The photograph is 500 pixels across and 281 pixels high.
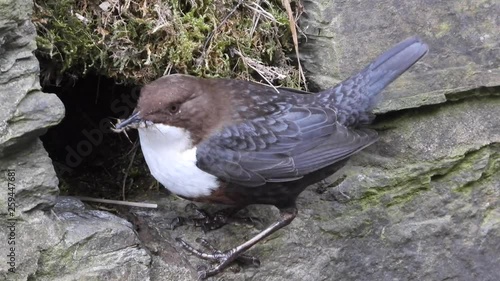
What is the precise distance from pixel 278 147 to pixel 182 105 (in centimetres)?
47

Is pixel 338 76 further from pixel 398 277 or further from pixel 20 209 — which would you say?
pixel 20 209

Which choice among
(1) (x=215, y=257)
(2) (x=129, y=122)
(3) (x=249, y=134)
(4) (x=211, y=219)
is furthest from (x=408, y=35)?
(2) (x=129, y=122)

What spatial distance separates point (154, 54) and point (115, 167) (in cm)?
73

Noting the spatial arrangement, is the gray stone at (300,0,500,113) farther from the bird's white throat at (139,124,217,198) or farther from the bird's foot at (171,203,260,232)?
the bird's white throat at (139,124,217,198)

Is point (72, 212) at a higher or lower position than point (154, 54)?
lower

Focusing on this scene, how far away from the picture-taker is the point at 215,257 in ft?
10.9

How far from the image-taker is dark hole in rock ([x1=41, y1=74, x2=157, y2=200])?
378cm

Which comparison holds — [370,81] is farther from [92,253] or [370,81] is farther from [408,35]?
[92,253]

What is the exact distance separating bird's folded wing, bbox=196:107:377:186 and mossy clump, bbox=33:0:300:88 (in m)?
0.48

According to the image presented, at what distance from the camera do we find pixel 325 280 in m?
3.55

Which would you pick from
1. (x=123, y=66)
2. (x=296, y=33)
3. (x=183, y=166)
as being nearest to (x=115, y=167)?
(x=123, y=66)

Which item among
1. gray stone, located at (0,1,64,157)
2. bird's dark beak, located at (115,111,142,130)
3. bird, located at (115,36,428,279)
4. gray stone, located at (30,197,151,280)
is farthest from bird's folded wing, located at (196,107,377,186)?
gray stone, located at (0,1,64,157)

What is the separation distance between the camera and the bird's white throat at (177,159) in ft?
10.1

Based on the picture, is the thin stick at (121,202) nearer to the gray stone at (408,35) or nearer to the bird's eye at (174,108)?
the bird's eye at (174,108)
